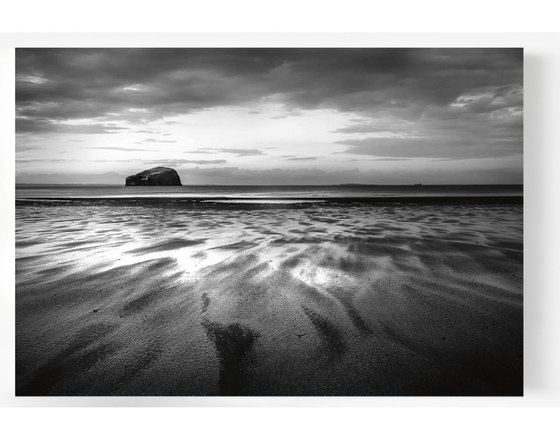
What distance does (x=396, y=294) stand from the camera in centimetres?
260

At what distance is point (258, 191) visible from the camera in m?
3.53

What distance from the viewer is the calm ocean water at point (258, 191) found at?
9.23ft

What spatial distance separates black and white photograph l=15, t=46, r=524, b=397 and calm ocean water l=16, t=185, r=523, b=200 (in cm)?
3

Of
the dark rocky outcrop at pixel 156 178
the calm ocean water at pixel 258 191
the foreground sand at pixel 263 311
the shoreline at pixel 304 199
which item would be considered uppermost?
the dark rocky outcrop at pixel 156 178

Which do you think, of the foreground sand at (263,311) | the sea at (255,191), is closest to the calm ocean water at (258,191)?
the sea at (255,191)

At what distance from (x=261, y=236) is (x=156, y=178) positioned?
987mm

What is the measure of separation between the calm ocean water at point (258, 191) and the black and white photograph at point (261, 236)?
0.03 m

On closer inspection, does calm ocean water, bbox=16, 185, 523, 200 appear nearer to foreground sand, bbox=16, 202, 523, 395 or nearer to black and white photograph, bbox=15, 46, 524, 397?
black and white photograph, bbox=15, 46, 524, 397

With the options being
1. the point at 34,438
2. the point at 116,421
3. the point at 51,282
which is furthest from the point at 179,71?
the point at 34,438

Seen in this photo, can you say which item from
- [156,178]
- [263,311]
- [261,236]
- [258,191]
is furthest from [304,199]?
[263,311]

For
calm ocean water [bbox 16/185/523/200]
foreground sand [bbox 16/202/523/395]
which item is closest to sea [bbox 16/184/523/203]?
calm ocean water [bbox 16/185/523/200]

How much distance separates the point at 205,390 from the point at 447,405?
1.58 metres

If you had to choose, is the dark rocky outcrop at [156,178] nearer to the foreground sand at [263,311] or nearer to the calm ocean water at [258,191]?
the calm ocean water at [258,191]
